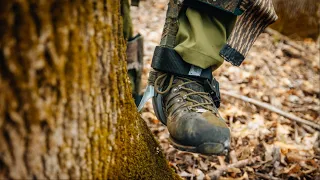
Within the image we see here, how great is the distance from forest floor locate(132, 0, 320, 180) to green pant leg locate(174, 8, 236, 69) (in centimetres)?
87

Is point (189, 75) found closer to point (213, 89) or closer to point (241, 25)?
point (213, 89)

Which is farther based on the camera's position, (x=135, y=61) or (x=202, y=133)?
(x=135, y=61)

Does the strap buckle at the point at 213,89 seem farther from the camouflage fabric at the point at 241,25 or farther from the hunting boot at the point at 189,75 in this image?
the camouflage fabric at the point at 241,25

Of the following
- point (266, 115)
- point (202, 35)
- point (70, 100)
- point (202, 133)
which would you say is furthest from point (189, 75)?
point (266, 115)

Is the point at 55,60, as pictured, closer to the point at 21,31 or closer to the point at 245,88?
the point at 21,31

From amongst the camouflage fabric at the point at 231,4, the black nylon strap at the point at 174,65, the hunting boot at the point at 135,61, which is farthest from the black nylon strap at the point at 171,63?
the hunting boot at the point at 135,61

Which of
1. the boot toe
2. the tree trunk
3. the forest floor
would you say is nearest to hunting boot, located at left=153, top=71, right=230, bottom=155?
the boot toe

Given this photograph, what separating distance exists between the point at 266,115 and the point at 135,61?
1230mm

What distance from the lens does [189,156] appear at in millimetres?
2270

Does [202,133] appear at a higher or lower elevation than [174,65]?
lower

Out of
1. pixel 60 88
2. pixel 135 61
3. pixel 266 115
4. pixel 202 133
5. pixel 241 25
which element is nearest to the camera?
pixel 60 88

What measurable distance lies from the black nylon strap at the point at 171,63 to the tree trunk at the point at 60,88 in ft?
1.38

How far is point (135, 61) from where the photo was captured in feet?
9.08

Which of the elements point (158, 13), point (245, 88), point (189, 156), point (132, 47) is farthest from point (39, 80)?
point (158, 13)
